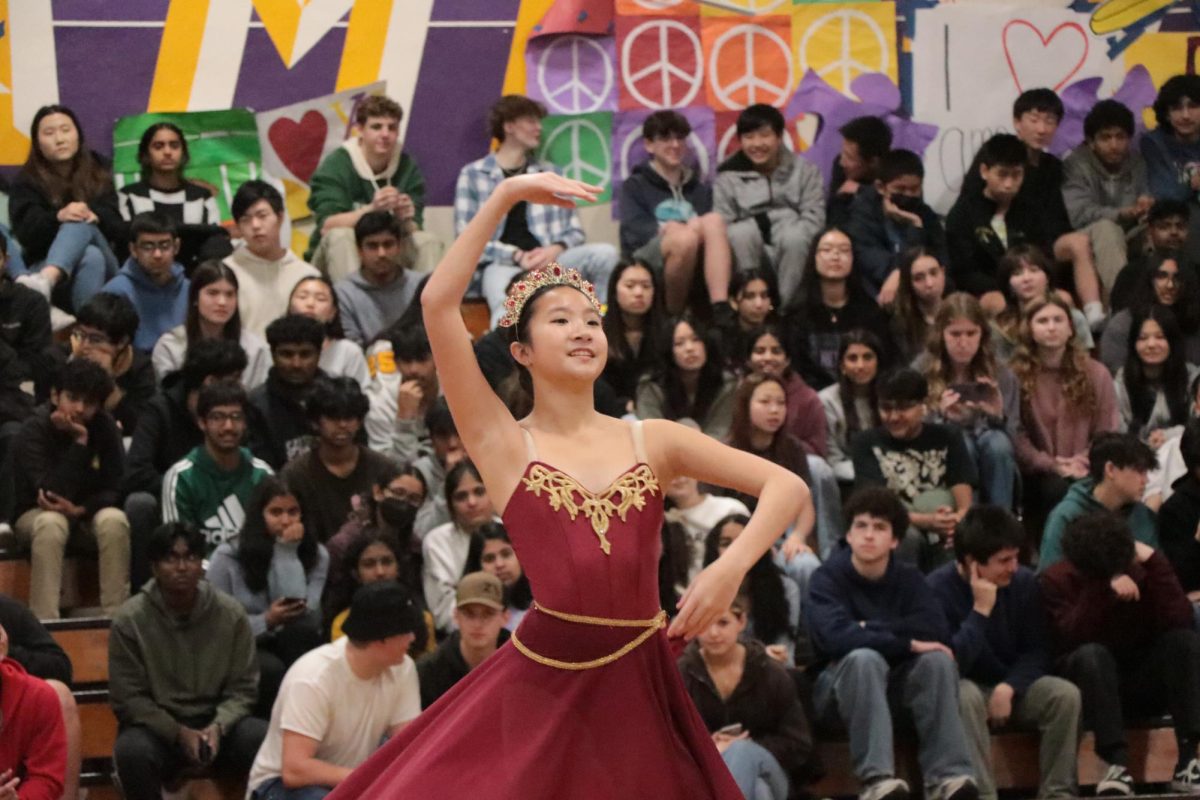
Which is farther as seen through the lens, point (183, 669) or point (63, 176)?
point (63, 176)

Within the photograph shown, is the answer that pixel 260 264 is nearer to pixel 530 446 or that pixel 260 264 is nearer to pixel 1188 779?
pixel 1188 779

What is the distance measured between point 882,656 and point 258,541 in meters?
2.30

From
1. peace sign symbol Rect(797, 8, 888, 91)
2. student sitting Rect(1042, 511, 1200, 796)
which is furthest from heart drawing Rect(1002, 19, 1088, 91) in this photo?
student sitting Rect(1042, 511, 1200, 796)

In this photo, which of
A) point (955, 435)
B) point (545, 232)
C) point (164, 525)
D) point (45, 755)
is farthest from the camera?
point (545, 232)

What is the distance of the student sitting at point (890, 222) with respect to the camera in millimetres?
9125

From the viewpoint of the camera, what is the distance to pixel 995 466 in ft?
25.4

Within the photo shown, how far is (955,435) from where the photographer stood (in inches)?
300

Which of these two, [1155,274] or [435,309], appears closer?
→ [435,309]

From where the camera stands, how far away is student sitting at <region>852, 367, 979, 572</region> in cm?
746

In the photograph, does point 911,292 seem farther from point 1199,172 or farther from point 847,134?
point 1199,172

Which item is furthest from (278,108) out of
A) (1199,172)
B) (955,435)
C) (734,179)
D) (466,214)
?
(1199,172)

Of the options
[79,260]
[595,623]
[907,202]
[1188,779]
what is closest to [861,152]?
[907,202]

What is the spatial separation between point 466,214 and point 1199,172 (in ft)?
13.1

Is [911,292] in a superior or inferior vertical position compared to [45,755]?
superior
